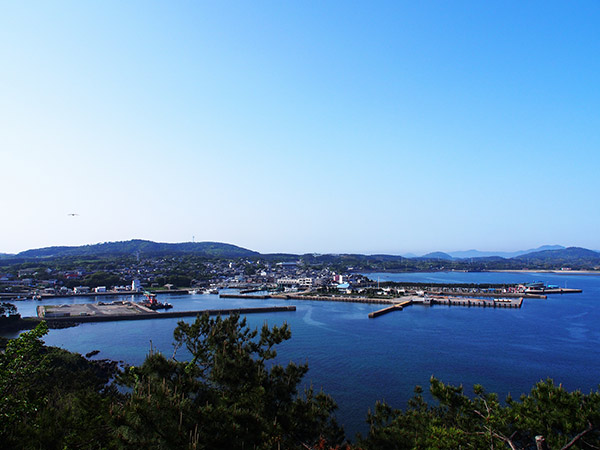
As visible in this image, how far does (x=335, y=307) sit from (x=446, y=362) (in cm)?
1155

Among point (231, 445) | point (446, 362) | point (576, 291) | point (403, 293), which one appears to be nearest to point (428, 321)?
point (446, 362)

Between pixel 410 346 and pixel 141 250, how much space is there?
2696 inches

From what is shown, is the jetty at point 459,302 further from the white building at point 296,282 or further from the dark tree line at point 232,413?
the dark tree line at point 232,413

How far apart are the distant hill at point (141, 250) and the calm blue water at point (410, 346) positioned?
5198 centimetres

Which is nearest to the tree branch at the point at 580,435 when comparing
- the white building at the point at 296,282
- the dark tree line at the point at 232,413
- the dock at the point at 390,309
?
the dark tree line at the point at 232,413

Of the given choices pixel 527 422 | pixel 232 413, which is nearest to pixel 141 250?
pixel 232 413

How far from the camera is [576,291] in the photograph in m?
28.9

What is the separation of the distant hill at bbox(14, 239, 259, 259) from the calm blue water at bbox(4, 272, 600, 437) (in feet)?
171

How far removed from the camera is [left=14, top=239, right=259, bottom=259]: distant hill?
6806cm

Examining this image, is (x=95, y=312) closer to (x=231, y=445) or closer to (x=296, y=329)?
(x=296, y=329)

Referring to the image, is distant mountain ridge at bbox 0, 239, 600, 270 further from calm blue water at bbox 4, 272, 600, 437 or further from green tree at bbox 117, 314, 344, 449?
green tree at bbox 117, 314, 344, 449

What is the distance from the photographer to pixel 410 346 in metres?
12.0

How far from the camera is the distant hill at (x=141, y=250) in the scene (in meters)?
68.1

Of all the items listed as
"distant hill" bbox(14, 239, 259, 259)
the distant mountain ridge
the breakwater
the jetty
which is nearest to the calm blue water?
the breakwater
